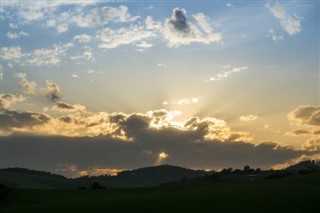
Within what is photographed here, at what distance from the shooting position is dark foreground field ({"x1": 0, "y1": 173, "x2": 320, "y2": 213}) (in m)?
85.9

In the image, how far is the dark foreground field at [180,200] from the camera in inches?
3383

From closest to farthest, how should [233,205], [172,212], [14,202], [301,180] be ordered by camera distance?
[172,212] < [233,205] < [14,202] < [301,180]

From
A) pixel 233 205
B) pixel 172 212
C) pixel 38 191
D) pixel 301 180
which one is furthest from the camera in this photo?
pixel 301 180

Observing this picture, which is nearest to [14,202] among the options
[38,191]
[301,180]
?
[38,191]

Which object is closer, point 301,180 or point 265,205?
point 265,205

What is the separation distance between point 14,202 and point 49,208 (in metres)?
24.4

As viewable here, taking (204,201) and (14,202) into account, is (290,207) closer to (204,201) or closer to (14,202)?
(204,201)

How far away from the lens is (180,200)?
91.7 metres

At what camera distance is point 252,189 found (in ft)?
348

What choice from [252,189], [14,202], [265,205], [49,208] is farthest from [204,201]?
[14,202]

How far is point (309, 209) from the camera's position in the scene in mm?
94125

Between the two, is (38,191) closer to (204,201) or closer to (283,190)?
(204,201)

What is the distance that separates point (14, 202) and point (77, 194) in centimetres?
1388

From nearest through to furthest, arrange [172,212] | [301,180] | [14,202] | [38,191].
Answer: [172,212] < [14,202] < [38,191] < [301,180]
